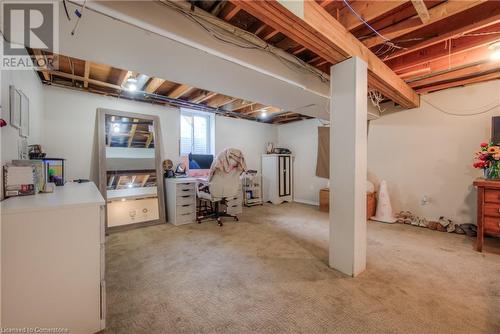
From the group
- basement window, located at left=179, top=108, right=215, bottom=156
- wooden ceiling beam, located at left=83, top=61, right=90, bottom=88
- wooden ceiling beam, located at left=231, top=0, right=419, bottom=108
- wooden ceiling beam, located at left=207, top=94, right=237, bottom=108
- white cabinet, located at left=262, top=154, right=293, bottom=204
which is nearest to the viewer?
wooden ceiling beam, located at left=231, top=0, right=419, bottom=108

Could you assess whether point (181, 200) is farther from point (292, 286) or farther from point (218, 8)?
point (218, 8)

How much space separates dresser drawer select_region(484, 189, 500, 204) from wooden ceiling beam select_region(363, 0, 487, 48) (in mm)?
2084

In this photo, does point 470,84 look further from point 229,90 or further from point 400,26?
point 229,90

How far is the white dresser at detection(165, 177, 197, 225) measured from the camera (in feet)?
11.5

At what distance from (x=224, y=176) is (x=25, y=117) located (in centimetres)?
237

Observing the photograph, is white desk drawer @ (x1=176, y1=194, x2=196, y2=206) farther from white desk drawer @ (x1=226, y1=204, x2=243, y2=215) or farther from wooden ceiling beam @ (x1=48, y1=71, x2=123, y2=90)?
wooden ceiling beam @ (x1=48, y1=71, x2=123, y2=90)

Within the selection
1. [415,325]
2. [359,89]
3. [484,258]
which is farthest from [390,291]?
[359,89]

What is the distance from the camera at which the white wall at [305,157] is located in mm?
5359

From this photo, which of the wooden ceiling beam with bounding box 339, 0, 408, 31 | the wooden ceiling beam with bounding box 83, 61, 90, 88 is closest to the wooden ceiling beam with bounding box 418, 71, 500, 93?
the wooden ceiling beam with bounding box 339, 0, 408, 31

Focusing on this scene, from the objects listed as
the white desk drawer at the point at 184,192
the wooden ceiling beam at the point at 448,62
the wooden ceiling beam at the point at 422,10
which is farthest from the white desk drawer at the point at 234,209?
the wooden ceiling beam at the point at 422,10

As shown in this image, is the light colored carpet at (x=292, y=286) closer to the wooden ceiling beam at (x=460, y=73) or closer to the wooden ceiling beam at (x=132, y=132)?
the wooden ceiling beam at (x=132, y=132)

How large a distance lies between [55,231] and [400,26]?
3.08 metres

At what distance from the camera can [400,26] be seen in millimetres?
1842

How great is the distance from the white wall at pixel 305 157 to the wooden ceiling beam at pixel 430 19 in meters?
3.29
